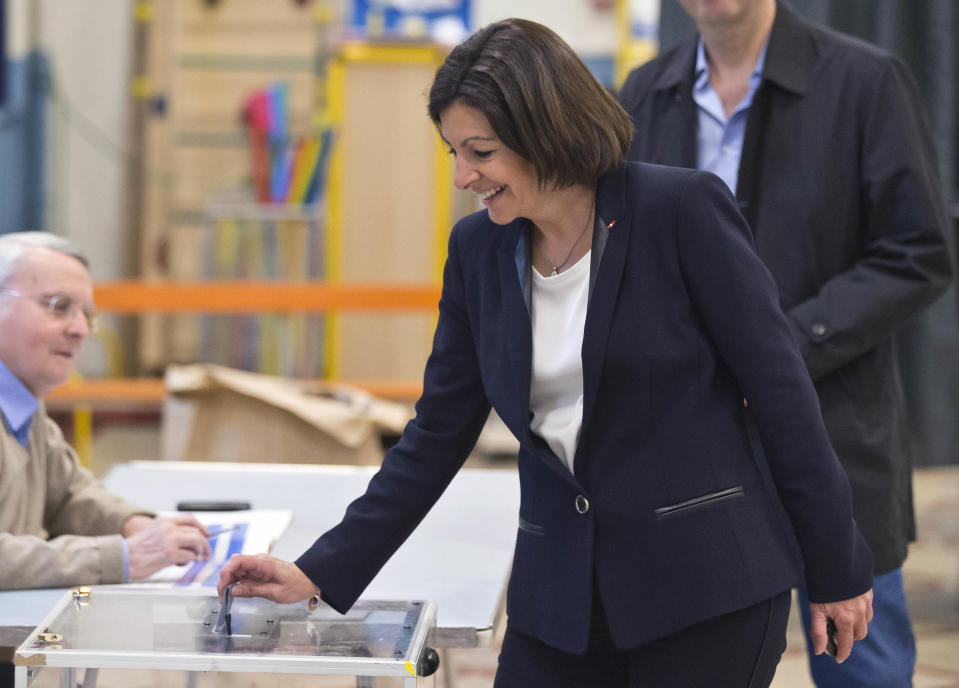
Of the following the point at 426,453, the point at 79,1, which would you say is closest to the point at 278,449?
the point at 426,453

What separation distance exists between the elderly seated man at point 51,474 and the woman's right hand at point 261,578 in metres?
0.49

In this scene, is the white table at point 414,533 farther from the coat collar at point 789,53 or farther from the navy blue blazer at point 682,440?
the coat collar at point 789,53

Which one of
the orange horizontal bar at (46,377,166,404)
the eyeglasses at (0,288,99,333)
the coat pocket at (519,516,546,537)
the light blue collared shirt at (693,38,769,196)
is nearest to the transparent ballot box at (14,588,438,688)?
the coat pocket at (519,516,546,537)

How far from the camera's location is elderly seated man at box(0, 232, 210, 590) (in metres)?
1.94

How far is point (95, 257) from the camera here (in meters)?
7.09

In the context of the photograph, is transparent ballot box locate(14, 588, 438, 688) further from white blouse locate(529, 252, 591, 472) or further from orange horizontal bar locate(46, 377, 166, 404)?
orange horizontal bar locate(46, 377, 166, 404)

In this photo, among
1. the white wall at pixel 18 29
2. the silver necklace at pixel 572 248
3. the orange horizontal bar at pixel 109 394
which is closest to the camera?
the silver necklace at pixel 572 248

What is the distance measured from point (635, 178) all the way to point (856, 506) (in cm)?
90

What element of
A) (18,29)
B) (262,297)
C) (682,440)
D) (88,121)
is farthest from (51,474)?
(88,121)

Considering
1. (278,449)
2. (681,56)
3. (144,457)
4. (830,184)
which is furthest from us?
(144,457)

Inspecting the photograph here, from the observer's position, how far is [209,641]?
146cm

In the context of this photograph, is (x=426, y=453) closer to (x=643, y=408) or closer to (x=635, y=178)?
(x=643, y=408)

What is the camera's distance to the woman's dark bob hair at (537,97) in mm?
1396

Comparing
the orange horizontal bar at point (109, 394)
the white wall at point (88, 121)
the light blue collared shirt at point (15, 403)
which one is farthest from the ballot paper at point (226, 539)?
the white wall at point (88, 121)
